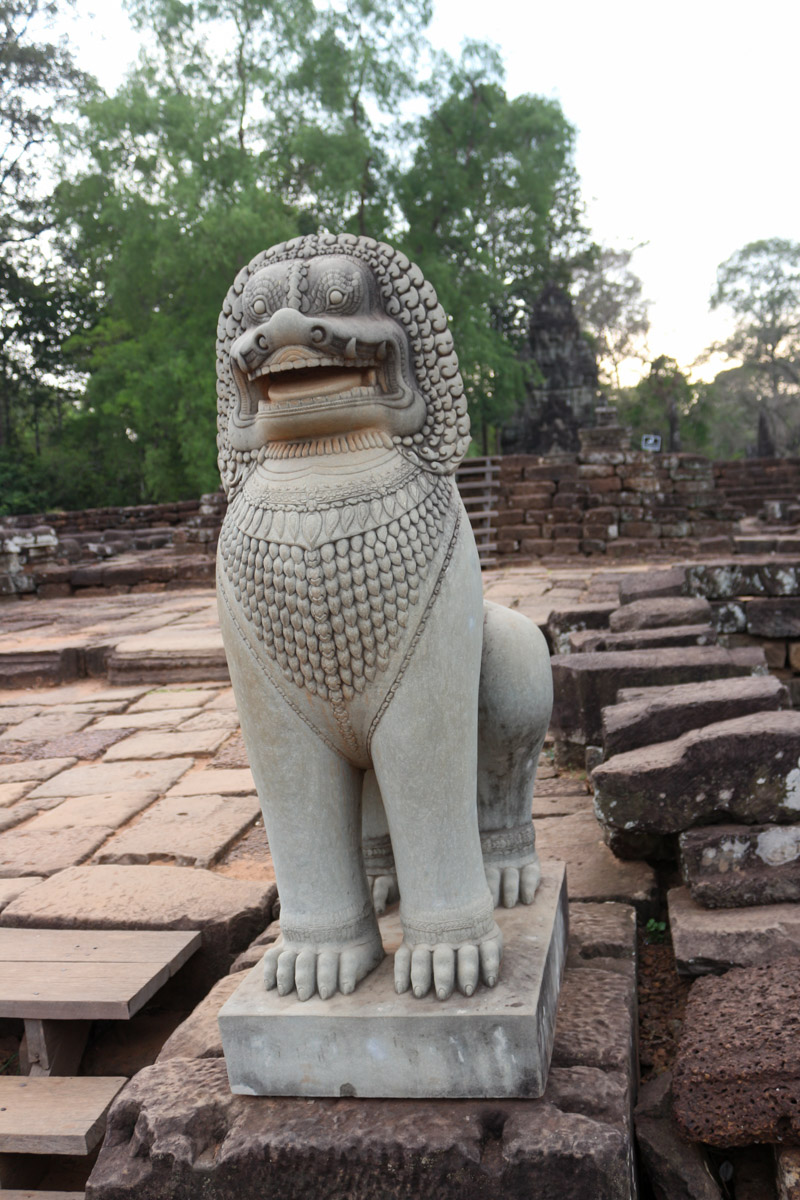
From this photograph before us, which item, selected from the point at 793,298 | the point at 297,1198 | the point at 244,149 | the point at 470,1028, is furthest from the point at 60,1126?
the point at 793,298

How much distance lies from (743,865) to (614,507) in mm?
12180

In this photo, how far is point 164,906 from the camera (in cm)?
274

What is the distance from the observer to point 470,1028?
153 centimetres

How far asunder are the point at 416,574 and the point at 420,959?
66 centimetres

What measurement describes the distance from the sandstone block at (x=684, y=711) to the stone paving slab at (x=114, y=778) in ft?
6.51

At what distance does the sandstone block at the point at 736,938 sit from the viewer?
196 cm

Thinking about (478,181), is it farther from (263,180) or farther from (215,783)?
(215,783)

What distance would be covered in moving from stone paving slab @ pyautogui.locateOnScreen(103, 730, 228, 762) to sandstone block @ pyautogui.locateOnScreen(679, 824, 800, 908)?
2909 millimetres

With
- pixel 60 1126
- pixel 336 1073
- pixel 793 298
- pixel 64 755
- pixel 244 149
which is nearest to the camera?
pixel 336 1073

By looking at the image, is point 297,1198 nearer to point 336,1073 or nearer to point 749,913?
point 336,1073

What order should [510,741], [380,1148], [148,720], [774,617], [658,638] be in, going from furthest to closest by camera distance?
[148,720], [774,617], [658,638], [510,741], [380,1148]

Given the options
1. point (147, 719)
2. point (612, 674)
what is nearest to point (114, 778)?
point (147, 719)

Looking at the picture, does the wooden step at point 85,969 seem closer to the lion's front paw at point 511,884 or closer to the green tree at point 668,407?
the lion's front paw at point 511,884

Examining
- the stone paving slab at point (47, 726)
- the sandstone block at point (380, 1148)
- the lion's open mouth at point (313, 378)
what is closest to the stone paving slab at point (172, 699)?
the stone paving slab at point (47, 726)
